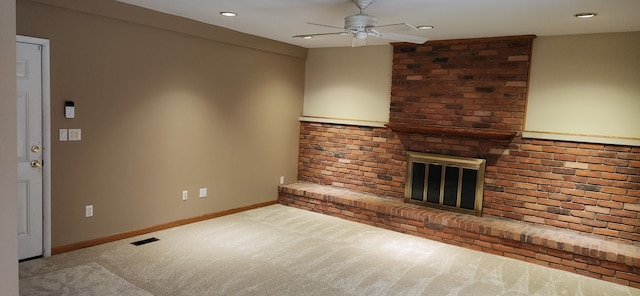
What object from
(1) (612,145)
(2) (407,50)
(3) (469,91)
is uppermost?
(2) (407,50)

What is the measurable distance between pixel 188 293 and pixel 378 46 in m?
3.97

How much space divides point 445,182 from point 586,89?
180cm

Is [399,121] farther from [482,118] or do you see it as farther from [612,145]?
[612,145]

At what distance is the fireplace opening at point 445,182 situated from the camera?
5.03 meters

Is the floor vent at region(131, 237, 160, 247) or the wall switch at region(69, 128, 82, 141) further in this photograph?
the floor vent at region(131, 237, 160, 247)

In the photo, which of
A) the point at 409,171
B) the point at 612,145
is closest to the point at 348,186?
the point at 409,171

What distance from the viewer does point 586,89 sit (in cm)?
442

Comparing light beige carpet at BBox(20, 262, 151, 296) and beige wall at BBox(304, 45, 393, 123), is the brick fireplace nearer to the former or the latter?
beige wall at BBox(304, 45, 393, 123)

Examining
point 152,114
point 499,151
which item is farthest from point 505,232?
point 152,114

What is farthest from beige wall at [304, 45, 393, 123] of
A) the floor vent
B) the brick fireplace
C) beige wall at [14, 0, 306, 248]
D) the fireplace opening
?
the floor vent

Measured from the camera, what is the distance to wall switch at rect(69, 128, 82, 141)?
388 centimetres

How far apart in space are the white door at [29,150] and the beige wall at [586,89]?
487 centimetres

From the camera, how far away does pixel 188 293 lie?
3.26 metres

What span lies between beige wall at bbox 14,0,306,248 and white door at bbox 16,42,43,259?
122 mm
